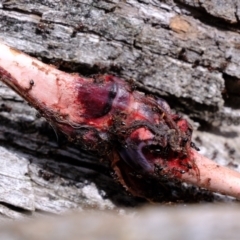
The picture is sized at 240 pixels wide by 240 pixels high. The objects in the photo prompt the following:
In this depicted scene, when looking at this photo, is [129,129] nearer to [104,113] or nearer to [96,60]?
[104,113]

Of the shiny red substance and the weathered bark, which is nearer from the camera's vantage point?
the shiny red substance

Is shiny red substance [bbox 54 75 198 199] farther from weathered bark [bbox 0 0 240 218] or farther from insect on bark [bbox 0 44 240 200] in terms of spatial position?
weathered bark [bbox 0 0 240 218]

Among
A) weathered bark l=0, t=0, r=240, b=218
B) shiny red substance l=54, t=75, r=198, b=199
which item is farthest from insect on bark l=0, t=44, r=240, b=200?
weathered bark l=0, t=0, r=240, b=218

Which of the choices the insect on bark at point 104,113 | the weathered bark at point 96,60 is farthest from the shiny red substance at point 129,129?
the weathered bark at point 96,60

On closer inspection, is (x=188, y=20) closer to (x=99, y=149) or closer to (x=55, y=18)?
(x=55, y=18)

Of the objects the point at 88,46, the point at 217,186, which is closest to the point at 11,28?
the point at 88,46
